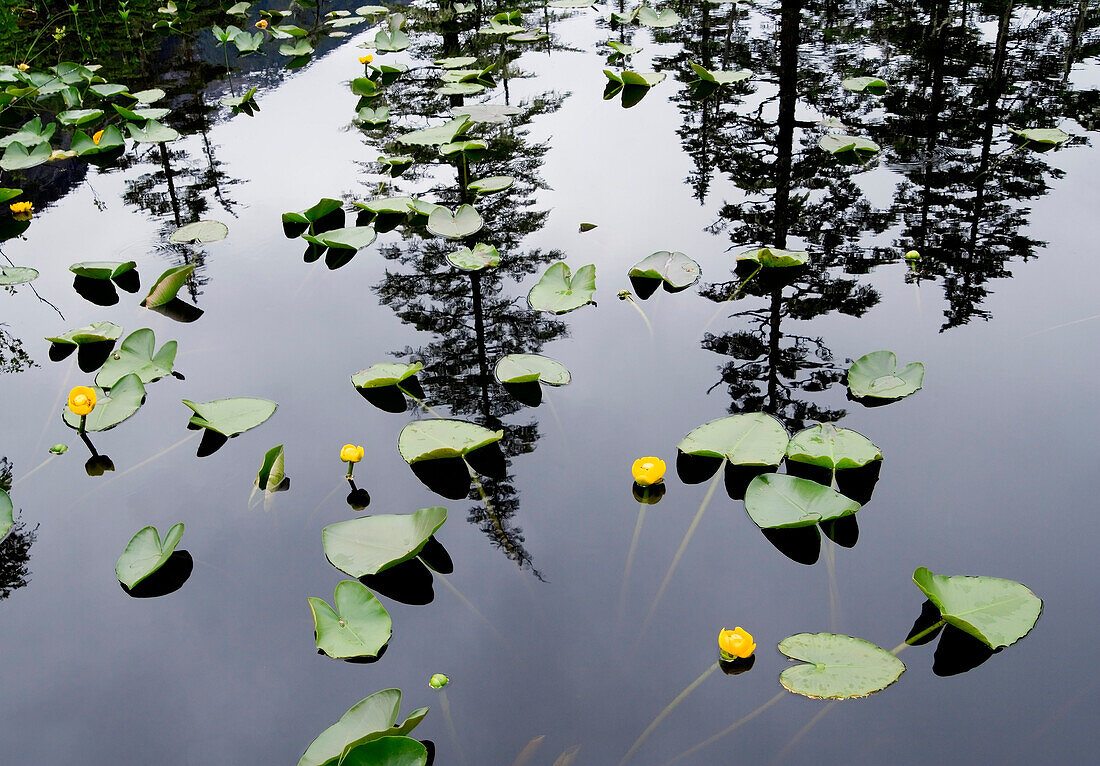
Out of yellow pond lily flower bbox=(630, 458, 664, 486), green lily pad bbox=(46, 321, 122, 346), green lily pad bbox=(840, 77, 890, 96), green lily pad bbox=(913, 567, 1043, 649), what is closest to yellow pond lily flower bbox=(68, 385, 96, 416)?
green lily pad bbox=(46, 321, 122, 346)

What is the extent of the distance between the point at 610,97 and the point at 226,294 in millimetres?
1910

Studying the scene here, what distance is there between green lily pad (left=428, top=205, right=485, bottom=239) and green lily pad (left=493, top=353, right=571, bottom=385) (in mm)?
658

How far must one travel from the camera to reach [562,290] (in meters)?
1.97

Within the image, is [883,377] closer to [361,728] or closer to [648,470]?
[648,470]

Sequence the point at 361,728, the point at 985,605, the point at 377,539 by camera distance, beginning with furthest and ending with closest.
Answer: the point at 377,539, the point at 985,605, the point at 361,728

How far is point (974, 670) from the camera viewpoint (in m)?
1.07

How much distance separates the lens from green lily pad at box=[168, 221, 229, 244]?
2.39 meters

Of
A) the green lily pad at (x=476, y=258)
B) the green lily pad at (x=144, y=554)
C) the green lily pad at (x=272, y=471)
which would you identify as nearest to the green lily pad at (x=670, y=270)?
the green lily pad at (x=476, y=258)

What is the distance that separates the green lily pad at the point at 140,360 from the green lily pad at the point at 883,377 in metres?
1.53

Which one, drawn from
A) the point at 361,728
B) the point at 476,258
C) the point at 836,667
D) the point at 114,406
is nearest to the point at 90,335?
the point at 114,406

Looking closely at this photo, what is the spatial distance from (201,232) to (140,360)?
0.76m

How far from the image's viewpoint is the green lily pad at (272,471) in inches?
55.4

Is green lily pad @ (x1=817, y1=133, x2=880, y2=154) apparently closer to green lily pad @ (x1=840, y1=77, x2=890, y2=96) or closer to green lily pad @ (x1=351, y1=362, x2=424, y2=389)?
green lily pad @ (x1=840, y1=77, x2=890, y2=96)

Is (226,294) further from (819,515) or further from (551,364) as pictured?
(819,515)
